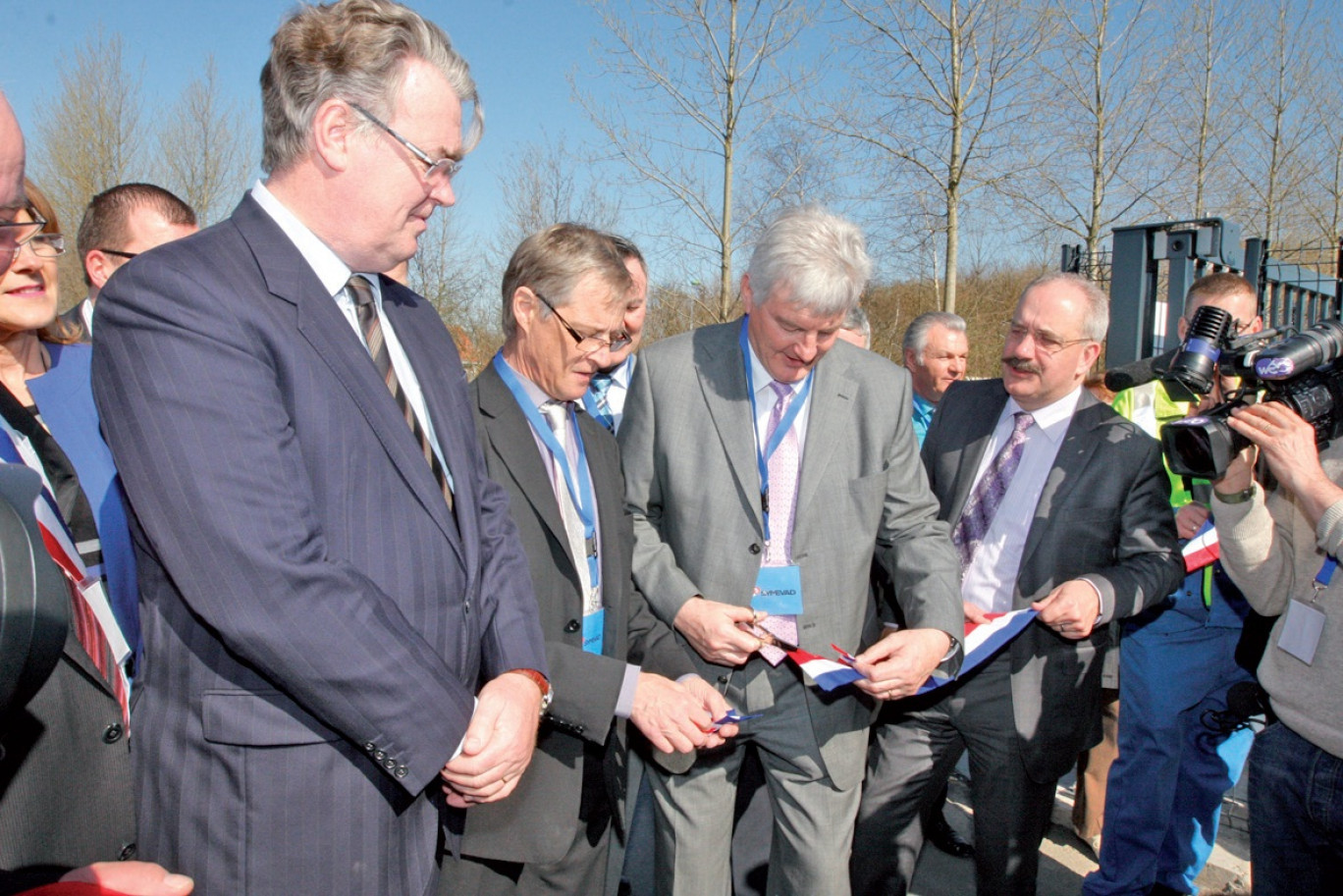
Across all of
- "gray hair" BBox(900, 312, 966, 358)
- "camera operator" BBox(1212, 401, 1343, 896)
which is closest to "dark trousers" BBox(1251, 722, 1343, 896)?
"camera operator" BBox(1212, 401, 1343, 896)

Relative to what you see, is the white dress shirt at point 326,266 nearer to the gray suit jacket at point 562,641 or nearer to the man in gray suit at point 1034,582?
the gray suit jacket at point 562,641

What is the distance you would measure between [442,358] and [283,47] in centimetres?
70

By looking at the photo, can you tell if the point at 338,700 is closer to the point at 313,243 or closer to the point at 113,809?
the point at 113,809

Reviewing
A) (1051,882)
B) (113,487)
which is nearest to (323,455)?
(113,487)

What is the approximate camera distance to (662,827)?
8.78ft

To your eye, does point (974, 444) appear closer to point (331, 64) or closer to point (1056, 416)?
point (1056, 416)

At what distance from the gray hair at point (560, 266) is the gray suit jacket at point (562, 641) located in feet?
0.87

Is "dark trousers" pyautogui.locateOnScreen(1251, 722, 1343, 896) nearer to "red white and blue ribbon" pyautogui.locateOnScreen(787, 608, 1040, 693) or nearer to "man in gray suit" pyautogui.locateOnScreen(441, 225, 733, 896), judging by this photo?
"red white and blue ribbon" pyautogui.locateOnScreen(787, 608, 1040, 693)

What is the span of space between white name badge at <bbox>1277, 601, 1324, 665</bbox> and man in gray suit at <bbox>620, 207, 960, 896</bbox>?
83 cm

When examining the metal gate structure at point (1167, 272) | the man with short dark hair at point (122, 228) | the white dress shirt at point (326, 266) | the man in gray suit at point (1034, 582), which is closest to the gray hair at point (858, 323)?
the metal gate structure at point (1167, 272)

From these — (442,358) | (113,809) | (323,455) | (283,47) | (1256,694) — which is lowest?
(1256,694)

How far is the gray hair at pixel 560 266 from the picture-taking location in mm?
2385

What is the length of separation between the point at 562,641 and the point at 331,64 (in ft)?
4.64

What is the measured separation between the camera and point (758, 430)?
8.86 feet
